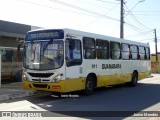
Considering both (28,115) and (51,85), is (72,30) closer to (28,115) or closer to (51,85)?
(51,85)

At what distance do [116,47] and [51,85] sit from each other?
6555 mm

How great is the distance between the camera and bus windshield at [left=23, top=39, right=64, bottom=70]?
14.2 m

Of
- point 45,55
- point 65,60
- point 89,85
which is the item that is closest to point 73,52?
point 65,60

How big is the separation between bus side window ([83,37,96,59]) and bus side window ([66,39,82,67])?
0.51 metres

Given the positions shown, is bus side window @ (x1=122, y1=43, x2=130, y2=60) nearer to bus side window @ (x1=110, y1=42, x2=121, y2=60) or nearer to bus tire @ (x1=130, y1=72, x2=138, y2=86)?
bus side window @ (x1=110, y1=42, x2=121, y2=60)

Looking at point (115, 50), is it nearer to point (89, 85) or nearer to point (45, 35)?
point (89, 85)

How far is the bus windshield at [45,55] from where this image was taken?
14.2 m

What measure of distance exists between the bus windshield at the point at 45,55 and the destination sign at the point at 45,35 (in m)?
0.18

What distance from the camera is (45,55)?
47.0ft

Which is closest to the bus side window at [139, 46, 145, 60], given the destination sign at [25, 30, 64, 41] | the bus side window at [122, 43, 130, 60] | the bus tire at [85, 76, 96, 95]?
the bus side window at [122, 43, 130, 60]

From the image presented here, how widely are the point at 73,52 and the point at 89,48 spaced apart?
157 centimetres

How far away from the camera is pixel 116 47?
1945cm

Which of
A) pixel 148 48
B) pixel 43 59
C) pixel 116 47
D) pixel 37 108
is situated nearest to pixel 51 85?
pixel 43 59

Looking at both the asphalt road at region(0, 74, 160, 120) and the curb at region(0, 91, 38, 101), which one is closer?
the asphalt road at region(0, 74, 160, 120)
